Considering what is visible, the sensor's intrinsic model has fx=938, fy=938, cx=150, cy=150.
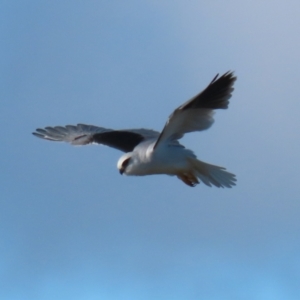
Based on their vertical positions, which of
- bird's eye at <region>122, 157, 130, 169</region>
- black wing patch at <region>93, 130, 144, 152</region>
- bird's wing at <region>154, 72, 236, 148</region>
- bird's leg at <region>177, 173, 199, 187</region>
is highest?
black wing patch at <region>93, 130, 144, 152</region>

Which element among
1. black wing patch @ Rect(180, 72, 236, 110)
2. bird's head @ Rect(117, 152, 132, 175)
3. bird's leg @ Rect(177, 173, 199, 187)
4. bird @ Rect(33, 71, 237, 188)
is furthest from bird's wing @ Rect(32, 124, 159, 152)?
black wing patch @ Rect(180, 72, 236, 110)

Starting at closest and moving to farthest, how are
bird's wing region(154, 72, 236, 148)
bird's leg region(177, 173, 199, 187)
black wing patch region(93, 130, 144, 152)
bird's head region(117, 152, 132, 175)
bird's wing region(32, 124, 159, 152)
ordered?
bird's wing region(154, 72, 236, 148), bird's head region(117, 152, 132, 175), bird's leg region(177, 173, 199, 187), black wing patch region(93, 130, 144, 152), bird's wing region(32, 124, 159, 152)

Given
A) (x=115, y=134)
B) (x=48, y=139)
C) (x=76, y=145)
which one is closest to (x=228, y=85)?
(x=115, y=134)

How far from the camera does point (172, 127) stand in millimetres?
9719

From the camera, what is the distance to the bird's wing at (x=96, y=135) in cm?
1128

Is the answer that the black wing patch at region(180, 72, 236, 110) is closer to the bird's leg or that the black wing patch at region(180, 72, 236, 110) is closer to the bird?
the bird

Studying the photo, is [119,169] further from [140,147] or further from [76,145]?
[76,145]

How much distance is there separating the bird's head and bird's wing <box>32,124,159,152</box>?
0.70 meters

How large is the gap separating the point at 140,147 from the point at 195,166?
64 centimetres

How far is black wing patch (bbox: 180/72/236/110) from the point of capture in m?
9.65

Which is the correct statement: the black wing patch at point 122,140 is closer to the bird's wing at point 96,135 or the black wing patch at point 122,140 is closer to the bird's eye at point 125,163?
the bird's wing at point 96,135

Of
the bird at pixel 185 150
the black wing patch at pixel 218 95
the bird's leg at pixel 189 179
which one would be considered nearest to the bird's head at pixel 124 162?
the bird at pixel 185 150

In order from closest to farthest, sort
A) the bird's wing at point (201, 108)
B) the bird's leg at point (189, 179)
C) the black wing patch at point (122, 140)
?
1. the bird's wing at point (201, 108)
2. the bird's leg at point (189, 179)
3. the black wing patch at point (122, 140)

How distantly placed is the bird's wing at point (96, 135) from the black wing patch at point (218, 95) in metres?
1.51
